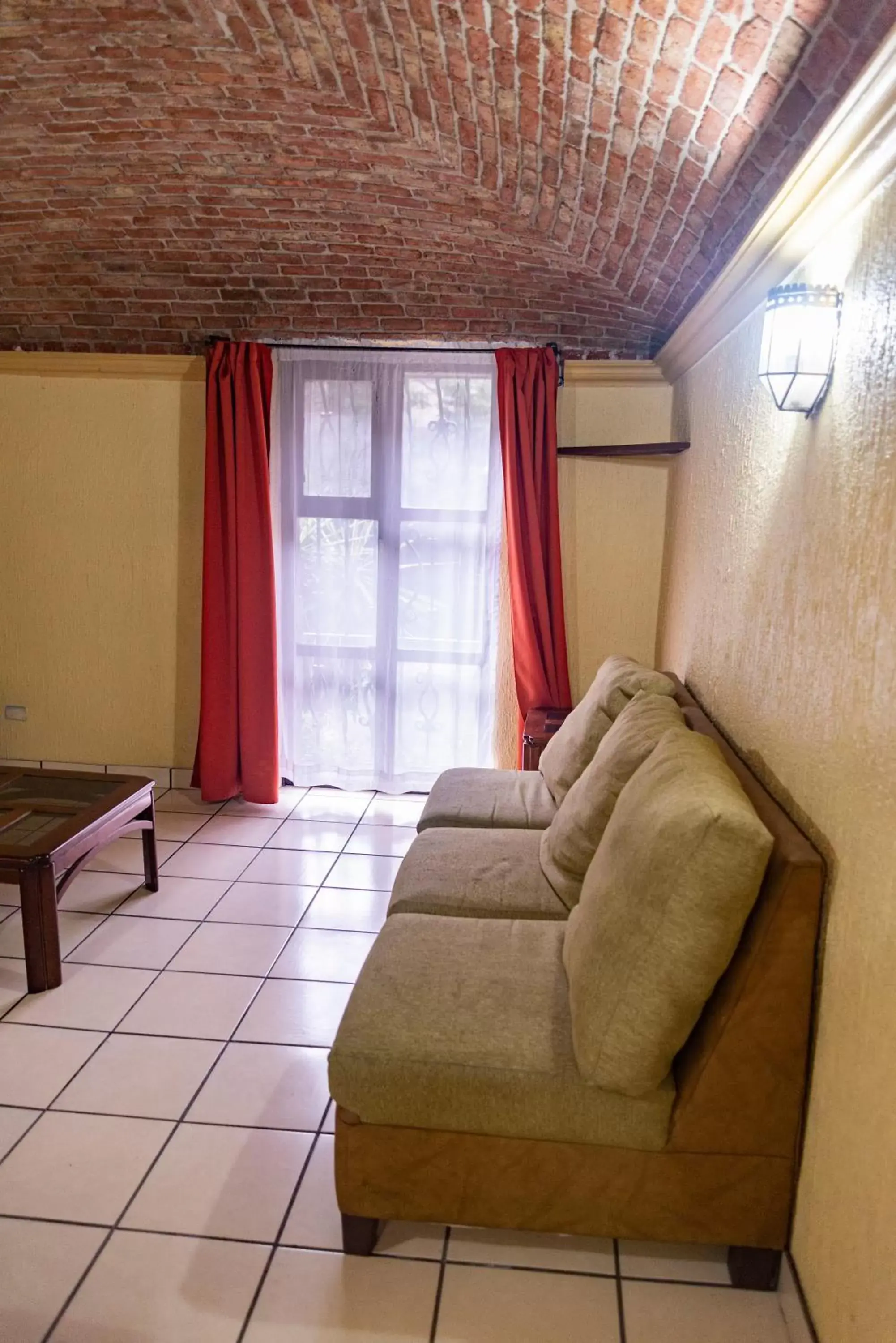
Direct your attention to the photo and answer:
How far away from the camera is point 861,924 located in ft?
4.93

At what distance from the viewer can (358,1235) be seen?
1.90 m

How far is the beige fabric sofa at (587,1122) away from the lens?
5.64 ft

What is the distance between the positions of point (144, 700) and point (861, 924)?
3.88 metres

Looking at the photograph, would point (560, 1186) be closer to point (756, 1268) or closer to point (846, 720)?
point (756, 1268)

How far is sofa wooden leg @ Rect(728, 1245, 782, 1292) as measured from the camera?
1822 mm

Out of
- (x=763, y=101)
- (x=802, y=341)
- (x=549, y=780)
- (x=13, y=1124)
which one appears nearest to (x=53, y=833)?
(x=13, y=1124)

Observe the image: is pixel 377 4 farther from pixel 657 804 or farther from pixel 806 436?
pixel 657 804

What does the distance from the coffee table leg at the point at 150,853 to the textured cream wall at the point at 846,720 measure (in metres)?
2.25

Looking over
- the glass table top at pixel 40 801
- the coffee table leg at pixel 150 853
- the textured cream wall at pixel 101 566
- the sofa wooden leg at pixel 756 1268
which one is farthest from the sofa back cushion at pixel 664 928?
the textured cream wall at pixel 101 566

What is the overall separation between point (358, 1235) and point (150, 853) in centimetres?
193

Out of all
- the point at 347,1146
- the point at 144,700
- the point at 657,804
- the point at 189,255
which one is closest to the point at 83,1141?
the point at 347,1146

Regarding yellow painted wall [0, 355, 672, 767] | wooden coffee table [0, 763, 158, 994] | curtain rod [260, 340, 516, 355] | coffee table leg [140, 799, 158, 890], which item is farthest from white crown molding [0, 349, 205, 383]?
coffee table leg [140, 799, 158, 890]

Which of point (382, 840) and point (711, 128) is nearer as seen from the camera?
point (711, 128)

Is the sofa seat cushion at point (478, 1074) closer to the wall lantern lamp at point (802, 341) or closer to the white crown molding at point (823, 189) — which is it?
the wall lantern lamp at point (802, 341)
